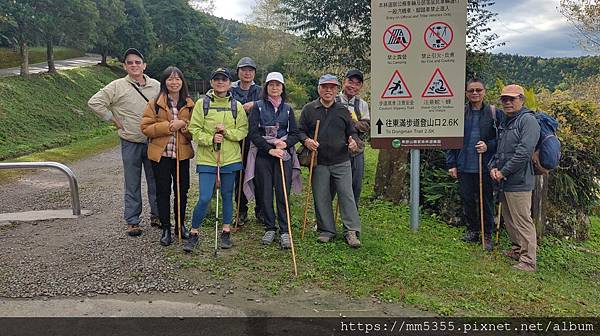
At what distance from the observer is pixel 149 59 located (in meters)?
34.9

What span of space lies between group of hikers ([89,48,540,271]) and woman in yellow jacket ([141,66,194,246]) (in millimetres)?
11

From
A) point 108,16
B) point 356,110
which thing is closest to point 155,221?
point 356,110

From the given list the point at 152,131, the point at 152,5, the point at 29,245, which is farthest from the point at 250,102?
the point at 152,5

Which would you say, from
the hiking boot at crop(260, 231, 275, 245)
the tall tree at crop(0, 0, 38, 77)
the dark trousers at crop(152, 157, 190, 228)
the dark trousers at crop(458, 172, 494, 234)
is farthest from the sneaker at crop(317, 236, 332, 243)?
the tall tree at crop(0, 0, 38, 77)

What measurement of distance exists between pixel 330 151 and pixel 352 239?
103cm

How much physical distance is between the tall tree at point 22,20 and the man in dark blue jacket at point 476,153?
62.6ft

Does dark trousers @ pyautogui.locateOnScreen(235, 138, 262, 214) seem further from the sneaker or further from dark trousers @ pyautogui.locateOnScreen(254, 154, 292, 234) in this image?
the sneaker

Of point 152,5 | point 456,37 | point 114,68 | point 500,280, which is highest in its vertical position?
point 152,5

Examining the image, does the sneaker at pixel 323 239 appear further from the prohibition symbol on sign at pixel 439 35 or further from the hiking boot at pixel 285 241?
the prohibition symbol on sign at pixel 439 35

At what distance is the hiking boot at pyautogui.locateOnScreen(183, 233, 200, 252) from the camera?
4.95m

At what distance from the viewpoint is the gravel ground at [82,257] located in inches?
164

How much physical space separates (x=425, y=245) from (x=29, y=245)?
179 inches

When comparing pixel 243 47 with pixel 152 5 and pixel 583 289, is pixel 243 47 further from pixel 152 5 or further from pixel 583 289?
pixel 583 289

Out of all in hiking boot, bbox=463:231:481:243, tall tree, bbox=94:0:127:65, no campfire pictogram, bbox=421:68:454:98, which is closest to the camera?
no campfire pictogram, bbox=421:68:454:98
